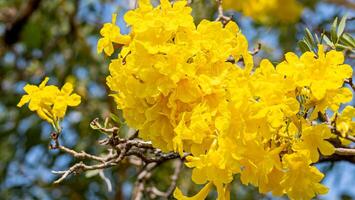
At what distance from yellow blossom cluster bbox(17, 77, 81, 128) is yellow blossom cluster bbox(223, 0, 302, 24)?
1.45 meters

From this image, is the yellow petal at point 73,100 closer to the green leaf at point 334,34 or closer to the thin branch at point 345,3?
the green leaf at point 334,34

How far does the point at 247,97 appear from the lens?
1.10m

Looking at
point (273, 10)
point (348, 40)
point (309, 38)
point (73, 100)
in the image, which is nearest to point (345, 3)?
point (273, 10)

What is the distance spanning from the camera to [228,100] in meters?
1.15

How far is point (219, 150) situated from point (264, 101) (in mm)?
103

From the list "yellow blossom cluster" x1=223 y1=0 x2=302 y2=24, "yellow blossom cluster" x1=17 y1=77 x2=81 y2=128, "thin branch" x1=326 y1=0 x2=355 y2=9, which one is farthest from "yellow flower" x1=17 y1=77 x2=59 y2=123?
"thin branch" x1=326 y1=0 x2=355 y2=9

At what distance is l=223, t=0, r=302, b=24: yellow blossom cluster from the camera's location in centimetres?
275

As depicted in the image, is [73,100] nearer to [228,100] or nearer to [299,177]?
[228,100]

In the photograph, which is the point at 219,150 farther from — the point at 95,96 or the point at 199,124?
the point at 95,96

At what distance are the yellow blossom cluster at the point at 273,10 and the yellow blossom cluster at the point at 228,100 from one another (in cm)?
156

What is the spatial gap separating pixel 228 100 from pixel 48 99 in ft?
1.25

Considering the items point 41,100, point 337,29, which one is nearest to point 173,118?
point 41,100

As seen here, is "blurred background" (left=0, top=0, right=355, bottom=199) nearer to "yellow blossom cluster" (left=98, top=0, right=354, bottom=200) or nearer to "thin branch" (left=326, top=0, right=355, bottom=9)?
"thin branch" (left=326, top=0, right=355, bottom=9)

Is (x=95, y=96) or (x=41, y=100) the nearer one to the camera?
(x=41, y=100)
